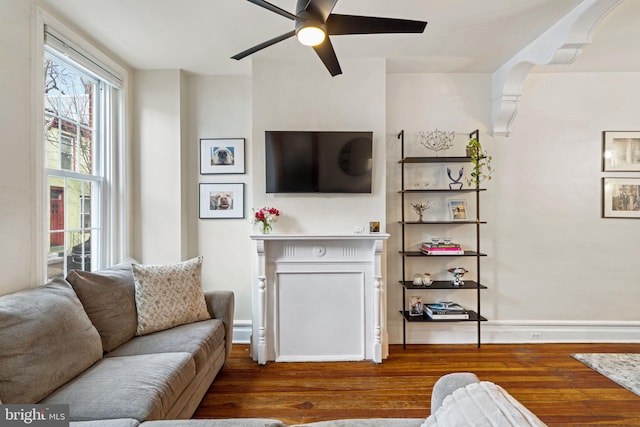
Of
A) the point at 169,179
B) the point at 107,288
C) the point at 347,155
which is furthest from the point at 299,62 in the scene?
the point at 107,288

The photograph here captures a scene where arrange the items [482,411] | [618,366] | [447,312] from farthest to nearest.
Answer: [447,312], [618,366], [482,411]

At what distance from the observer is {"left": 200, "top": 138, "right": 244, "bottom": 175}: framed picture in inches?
122

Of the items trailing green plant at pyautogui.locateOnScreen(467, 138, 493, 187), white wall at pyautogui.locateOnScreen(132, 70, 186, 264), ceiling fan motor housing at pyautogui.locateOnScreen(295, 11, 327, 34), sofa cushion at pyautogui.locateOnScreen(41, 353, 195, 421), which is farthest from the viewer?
white wall at pyautogui.locateOnScreen(132, 70, 186, 264)

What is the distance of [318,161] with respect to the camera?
276cm

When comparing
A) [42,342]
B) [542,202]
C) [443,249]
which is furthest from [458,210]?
[42,342]

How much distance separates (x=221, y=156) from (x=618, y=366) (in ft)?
→ 13.0

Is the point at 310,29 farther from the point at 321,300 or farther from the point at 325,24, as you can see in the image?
the point at 321,300

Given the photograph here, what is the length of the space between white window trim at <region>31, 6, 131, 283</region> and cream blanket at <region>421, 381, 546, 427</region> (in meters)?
2.42

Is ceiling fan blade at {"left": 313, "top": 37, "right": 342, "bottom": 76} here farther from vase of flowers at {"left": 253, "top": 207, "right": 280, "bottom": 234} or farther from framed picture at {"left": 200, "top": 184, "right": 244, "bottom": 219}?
framed picture at {"left": 200, "top": 184, "right": 244, "bottom": 219}

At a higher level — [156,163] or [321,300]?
[156,163]

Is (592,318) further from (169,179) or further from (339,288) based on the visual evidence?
(169,179)

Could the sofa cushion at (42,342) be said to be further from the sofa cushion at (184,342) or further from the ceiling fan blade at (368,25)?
the ceiling fan blade at (368,25)

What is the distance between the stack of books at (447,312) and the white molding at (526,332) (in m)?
0.23

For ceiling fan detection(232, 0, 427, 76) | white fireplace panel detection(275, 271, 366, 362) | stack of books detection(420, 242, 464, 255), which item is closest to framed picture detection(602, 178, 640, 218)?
stack of books detection(420, 242, 464, 255)
